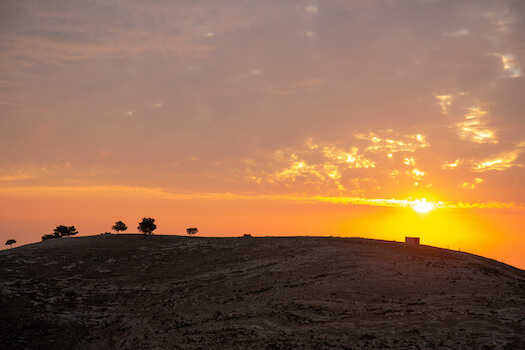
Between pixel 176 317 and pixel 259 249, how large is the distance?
87.0ft

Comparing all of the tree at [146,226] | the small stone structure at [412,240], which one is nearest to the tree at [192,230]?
the tree at [146,226]

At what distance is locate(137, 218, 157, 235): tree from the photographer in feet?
Answer: 322

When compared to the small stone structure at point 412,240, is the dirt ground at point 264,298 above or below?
below

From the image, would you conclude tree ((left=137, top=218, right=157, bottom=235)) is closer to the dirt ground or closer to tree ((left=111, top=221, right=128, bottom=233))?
tree ((left=111, top=221, right=128, bottom=233))

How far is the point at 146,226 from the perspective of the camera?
98125 mm

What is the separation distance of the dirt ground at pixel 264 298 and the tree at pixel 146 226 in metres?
27.0

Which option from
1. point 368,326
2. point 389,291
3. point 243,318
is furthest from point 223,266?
point 368,326

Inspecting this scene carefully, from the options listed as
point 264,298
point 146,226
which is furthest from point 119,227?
point 264,298

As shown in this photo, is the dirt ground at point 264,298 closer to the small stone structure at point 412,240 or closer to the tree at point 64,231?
the small stone structure at point 412,240

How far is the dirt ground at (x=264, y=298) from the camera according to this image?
31.1 meters

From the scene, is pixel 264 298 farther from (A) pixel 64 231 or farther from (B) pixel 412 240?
(A) pixel 64 231

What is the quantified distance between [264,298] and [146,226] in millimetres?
62367

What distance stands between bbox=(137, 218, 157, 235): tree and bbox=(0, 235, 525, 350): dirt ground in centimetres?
2698

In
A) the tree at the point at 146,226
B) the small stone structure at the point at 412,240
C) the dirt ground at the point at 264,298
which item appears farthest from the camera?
the tree at the point at 146,226
